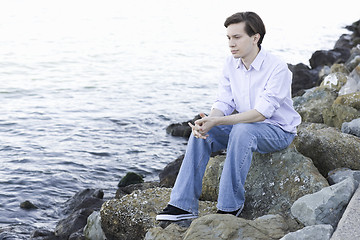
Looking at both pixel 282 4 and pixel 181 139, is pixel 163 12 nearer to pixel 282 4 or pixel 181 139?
pixel 282 4

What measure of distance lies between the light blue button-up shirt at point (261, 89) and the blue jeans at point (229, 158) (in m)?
0.14

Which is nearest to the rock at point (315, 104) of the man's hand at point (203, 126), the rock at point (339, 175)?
the rock at point (339, 175)

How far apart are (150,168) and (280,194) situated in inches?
191

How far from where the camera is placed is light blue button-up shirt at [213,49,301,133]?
439 cm

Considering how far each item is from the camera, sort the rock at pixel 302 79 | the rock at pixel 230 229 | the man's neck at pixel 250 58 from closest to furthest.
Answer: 1. the rock at pixel 230 229
2. the man's neck at pixel 250 58
3. the rock at pixel 302 79

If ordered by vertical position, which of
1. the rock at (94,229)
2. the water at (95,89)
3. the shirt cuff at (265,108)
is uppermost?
the shirt cuff at (265,108)

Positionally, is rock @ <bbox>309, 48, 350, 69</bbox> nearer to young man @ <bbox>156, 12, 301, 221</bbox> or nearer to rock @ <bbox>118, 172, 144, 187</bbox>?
rock @ <bbox>118, 172, 144, 187</bbox>

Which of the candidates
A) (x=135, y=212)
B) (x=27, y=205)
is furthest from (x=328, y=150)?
(x=27, y=205)

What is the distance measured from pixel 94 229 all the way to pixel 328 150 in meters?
2.46

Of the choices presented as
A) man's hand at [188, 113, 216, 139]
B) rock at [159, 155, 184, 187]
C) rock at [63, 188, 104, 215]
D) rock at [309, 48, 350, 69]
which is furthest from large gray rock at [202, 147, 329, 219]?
rock at [309, 48, 350, 69]

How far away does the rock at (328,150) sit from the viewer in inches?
201

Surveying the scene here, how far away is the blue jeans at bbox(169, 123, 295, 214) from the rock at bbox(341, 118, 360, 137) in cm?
159

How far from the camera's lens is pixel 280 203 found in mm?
4469

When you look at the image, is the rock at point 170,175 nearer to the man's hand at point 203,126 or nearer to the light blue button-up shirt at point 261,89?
the light blue button-up shirt at point 261,89
